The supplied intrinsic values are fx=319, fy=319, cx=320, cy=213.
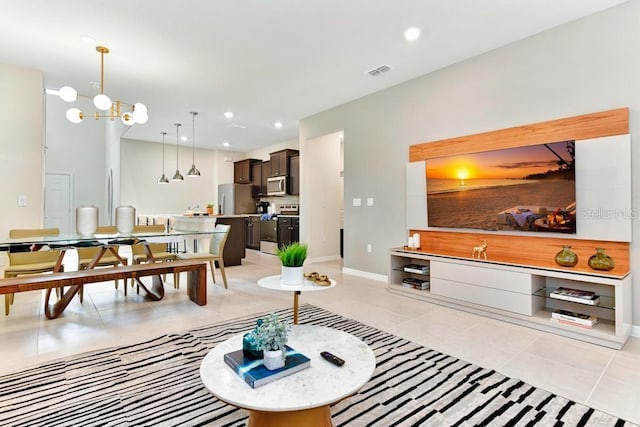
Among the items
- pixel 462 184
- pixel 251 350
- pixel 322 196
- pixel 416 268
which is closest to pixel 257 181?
pixel 322 196

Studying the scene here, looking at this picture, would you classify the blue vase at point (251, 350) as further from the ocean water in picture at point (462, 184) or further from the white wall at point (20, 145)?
the white wall at point (20, 145)

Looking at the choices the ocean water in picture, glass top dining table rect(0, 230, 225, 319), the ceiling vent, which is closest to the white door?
glass top dining table rect(0, 230, 225, 319)

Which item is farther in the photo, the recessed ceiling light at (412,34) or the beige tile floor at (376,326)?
the recessed ceiling light at (412,34)

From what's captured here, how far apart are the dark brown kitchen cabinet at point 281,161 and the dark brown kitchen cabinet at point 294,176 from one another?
0.10m

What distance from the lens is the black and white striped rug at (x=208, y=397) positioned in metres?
1.64

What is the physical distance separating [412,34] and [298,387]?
329 centimetres

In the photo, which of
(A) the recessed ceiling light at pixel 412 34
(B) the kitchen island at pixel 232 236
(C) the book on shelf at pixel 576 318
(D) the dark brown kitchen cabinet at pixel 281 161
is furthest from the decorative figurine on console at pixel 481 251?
(D) the dark brown kitchen cabinet at pixel 281 161

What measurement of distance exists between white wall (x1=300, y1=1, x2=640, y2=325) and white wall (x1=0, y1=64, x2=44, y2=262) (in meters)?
4.12

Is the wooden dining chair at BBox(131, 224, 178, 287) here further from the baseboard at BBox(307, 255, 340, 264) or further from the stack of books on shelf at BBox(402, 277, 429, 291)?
the stack of books on shelf at BBox(402, 277, 429, 291)

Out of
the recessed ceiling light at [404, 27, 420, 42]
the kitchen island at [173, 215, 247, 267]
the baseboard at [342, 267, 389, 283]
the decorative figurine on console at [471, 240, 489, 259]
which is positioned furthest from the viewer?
the kitchen island at [173, 215, 247, 267]

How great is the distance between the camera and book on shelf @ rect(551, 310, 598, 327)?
266cm

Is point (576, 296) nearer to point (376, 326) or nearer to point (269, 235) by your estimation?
point (376, 326)

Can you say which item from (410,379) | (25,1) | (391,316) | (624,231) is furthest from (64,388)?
(624,231)

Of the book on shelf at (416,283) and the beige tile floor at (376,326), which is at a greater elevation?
the book on shelf at (416,283)
